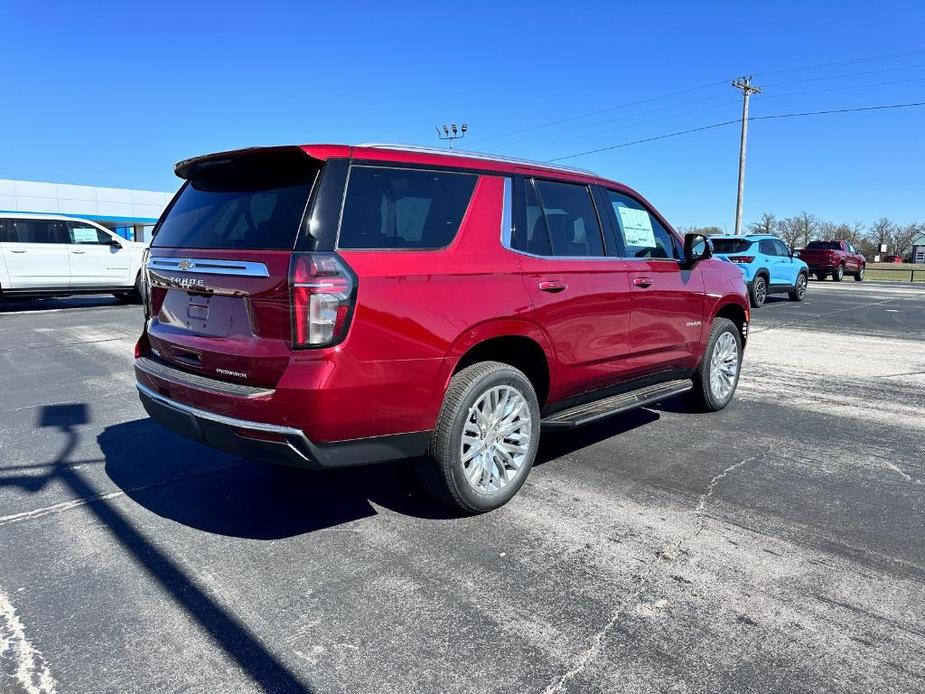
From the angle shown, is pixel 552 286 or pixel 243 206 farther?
pixel 552 286

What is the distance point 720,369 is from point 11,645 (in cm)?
541

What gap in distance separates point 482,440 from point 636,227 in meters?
2.30

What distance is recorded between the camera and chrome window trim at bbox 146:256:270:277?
3.04 m

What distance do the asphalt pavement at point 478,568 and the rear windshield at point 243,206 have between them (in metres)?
1.51

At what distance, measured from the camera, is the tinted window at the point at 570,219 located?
13.7ft

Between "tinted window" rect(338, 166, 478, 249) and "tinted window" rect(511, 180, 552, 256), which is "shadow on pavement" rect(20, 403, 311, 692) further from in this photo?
"tinted window" rect(511, 180, 552, 256)

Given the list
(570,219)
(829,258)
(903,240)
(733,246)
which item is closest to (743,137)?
(829,258)

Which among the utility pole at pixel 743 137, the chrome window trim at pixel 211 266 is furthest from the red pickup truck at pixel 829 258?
the chrome window trim at pixel 211 266

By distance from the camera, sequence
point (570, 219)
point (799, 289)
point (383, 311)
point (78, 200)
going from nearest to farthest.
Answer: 1. point (383, 311)
2. point (570, 219)
3. point (799, 289)
4. point (78, 200)

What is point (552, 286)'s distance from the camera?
12.9 feet

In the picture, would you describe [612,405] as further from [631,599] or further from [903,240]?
[903,240]

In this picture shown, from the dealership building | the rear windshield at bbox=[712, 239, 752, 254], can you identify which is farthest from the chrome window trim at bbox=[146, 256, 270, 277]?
the dealership building

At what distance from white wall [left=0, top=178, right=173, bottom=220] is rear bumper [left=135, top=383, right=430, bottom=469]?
155ft

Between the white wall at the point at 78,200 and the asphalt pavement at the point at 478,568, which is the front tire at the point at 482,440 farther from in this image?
the white wall at the point at 78,200
